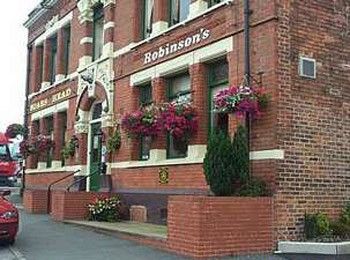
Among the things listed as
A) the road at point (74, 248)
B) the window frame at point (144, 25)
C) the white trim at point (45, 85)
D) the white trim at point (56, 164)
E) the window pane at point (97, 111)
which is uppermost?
the window frame at point (144, 25)

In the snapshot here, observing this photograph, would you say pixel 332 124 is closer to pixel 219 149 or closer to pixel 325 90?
pixel 325 90

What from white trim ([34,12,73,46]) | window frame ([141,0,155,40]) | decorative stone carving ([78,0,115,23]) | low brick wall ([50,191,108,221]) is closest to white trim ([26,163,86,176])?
low brick wall ([50,191,108,221])

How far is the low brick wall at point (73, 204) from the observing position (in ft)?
56.9

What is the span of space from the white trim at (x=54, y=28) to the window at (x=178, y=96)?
850cm

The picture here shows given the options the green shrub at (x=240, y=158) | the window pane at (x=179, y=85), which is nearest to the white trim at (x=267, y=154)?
the green shrub at (x=240, y=158)

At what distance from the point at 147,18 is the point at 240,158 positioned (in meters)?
7.26

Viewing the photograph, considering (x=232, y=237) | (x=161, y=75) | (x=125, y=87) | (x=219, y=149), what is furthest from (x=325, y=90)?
(x=125, y=87)

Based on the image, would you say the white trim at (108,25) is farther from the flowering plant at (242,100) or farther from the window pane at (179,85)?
the flowering plant at (242,100)

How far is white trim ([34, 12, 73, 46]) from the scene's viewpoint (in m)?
23.6

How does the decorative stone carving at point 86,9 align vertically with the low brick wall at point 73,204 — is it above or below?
above

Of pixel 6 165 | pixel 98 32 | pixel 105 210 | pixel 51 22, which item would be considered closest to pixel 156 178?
pixel 105 210

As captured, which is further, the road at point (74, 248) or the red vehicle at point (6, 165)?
the red vehicle at point (6, 165)

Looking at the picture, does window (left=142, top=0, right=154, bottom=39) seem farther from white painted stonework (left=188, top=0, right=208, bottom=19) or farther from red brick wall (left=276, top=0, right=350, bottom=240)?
red brick wall (left=276, top=0, right=350, bottom=240)

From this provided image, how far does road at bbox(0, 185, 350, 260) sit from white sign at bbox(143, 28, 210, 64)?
4891 millimetres
